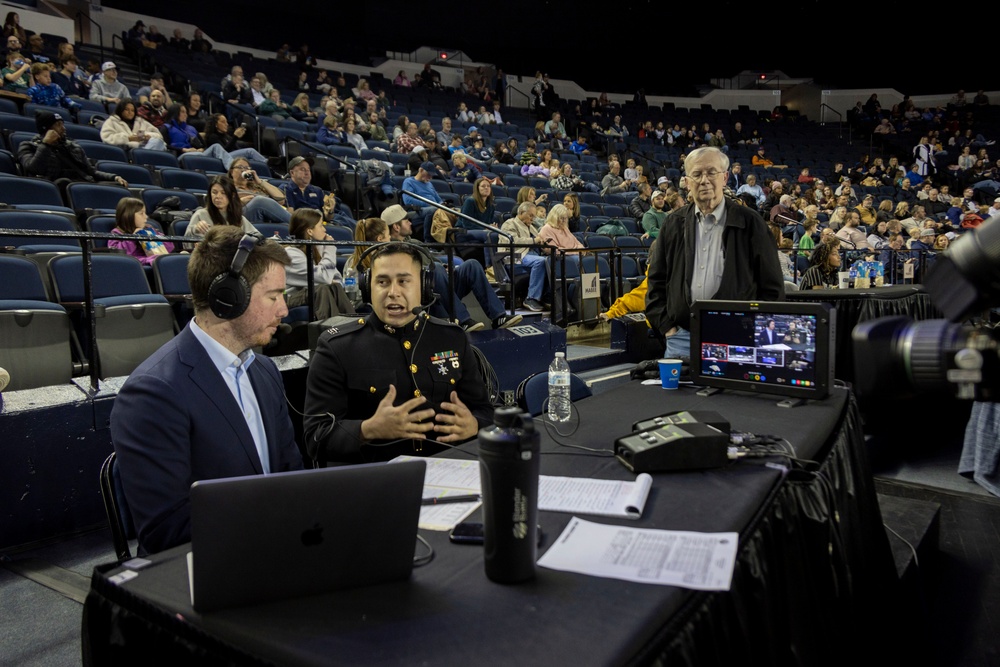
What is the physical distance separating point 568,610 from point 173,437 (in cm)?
86

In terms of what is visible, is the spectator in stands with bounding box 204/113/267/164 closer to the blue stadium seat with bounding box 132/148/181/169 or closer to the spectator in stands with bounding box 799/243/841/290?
the blue stadium seat with bounding box 132/148/181/169

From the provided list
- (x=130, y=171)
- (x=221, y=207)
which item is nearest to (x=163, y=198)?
(x=130, y=171)

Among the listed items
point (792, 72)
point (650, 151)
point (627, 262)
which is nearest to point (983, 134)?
point (792, 72)

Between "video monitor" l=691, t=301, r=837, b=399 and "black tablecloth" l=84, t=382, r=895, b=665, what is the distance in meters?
0.62

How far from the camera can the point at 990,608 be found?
214 cm

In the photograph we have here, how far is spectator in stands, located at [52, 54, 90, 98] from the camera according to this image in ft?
26.0

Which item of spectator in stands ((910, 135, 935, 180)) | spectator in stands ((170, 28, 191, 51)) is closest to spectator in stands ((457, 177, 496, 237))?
spectator in stands ((170, 28, 191, 51))

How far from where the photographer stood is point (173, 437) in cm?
129

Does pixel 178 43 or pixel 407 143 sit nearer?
pixel 407 143

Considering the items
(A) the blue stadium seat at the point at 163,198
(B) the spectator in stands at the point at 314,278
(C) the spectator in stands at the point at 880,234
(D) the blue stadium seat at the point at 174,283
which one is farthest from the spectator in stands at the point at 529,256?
(C) the spectator in stands at the point at 880,234

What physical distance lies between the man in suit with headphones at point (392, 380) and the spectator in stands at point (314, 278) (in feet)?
5.83

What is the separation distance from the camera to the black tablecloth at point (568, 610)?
0.79 meters

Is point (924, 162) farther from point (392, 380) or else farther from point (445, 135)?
point (392, 380)

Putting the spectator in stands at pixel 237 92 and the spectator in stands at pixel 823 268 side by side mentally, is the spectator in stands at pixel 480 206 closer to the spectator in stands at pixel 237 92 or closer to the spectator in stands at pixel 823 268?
the spectator in stands at pixel 823 268
